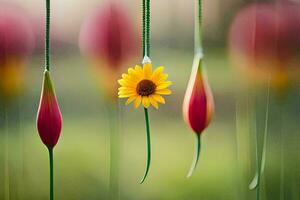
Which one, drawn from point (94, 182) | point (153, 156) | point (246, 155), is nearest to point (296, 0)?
point (246, 155)

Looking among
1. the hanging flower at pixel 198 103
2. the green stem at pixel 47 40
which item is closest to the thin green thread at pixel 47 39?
the green stem at pixel 47 40

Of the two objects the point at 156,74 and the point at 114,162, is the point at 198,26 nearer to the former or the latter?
A: the point at 156,74

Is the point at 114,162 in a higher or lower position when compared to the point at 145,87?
lower

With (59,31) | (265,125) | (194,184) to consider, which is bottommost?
(194,184)

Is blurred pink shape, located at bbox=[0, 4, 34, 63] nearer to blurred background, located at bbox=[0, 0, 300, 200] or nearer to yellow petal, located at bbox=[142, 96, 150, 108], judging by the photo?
blurred background, located at bbox=[0, 0, 300, 200]

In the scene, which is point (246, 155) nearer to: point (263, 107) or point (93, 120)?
point (263, 107)

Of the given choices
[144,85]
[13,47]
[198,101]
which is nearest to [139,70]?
[144,85]

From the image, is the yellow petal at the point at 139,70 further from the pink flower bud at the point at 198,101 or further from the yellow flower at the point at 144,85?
the pink flower bud at the point at 198,101
